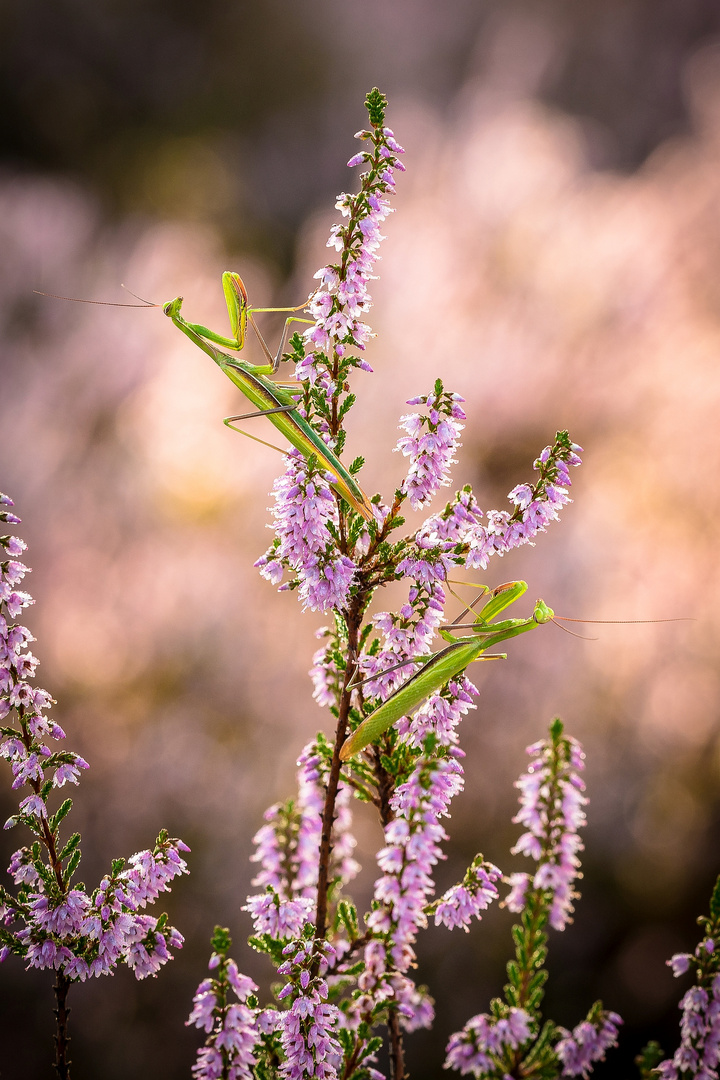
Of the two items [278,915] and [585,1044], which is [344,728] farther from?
[585,1044]

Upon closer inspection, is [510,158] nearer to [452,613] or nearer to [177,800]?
[452,613]

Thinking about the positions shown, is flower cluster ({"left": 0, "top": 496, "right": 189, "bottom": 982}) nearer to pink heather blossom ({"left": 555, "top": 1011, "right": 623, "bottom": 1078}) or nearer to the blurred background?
pink heather blossom ({"left": 555, "top": 1011, "right": 623, "bottom": 1078})

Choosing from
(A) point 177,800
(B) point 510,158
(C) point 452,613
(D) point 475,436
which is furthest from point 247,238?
(A) point 177,800

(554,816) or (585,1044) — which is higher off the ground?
(554,816)

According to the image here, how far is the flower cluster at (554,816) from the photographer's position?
0.59m

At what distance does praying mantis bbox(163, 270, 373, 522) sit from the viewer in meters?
0.46

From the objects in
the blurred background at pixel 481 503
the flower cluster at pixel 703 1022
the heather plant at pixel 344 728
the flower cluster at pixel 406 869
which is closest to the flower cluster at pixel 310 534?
the heather plant at pixel 344 728

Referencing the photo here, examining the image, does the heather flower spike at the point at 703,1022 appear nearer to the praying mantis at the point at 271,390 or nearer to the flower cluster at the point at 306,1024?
the flower cluster at the point at 306,1024

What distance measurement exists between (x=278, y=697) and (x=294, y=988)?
913mm

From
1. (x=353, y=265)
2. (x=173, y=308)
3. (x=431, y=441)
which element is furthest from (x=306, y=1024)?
(x=173, y=308)

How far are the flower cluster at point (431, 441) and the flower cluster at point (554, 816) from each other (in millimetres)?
280

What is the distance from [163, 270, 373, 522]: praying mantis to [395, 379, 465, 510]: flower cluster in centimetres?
4

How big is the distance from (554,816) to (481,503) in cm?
87

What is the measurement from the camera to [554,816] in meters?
0.60
